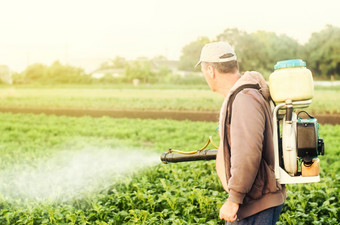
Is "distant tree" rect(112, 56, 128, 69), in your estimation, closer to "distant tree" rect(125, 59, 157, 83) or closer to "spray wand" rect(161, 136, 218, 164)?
"distant tree" rect(125, 59, 157, 83)

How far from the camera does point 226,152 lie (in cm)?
232

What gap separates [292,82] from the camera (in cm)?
224

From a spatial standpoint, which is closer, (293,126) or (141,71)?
(293,126)

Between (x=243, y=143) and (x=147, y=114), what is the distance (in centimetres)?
1412

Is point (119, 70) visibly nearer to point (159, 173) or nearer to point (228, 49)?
point (159, 173)

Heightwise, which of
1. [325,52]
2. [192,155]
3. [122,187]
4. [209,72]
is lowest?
[122,187]

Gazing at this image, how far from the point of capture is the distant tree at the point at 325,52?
28.1 m

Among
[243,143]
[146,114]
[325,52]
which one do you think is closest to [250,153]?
[243,143]

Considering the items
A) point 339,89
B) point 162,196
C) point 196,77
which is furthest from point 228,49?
point 196,77

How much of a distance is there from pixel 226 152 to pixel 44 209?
3.14m

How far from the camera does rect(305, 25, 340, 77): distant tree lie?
28.1 m

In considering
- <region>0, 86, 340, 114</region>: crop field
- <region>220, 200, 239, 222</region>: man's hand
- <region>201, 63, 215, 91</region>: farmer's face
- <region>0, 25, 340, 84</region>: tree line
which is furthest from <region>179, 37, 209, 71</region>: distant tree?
<region>220, 200, 239, 222</region>: man's hand

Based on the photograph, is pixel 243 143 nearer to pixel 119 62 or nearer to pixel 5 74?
pixel 5 74

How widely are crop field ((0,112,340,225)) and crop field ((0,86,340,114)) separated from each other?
7.31 m
